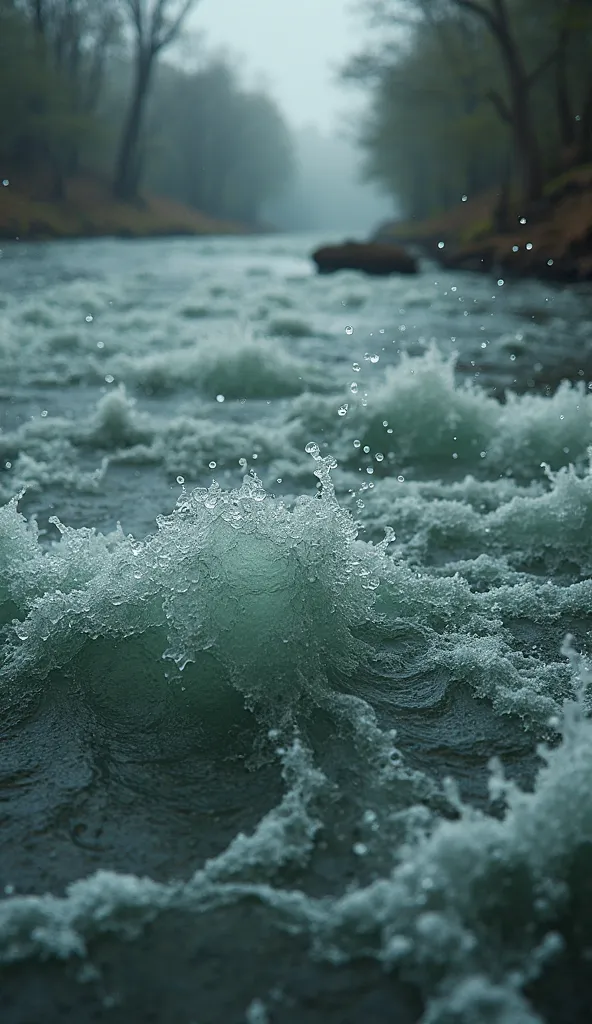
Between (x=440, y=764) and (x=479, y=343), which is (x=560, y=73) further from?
(x=440, y=764)

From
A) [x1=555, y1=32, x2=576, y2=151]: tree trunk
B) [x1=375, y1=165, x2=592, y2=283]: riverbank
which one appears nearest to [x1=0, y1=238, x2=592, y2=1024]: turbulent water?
[x1=375, y1=165, x2=592, y2=283]: riverbank

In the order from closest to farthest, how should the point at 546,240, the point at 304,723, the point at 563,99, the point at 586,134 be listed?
the point at 304,723
the point at 546,240
the point at 586,134
the point at 563,99

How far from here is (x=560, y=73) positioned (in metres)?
23.0

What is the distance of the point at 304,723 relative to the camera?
8.40 feet

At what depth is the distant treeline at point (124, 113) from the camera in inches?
1271

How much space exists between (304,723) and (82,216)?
1384 inches

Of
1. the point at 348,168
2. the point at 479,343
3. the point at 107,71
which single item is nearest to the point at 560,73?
the point at 479,343

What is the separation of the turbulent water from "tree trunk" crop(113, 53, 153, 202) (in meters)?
31.0

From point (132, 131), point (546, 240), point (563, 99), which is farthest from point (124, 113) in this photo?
point (546, 240)

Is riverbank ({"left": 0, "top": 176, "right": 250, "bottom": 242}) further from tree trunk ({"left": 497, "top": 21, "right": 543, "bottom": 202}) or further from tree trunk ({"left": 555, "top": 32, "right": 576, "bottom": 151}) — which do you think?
tree trunk ({"left": 555, "top": 32, "right": 576, "bottom": 151})

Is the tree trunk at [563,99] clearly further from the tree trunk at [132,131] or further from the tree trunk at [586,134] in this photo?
the tree trunk at [132,131]

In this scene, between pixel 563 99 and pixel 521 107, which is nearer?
pixel 521 107

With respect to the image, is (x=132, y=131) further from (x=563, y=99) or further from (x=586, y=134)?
(x=586, y=134)

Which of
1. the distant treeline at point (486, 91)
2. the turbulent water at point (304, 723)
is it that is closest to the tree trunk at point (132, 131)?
the distant treeline at point (486, 91)
